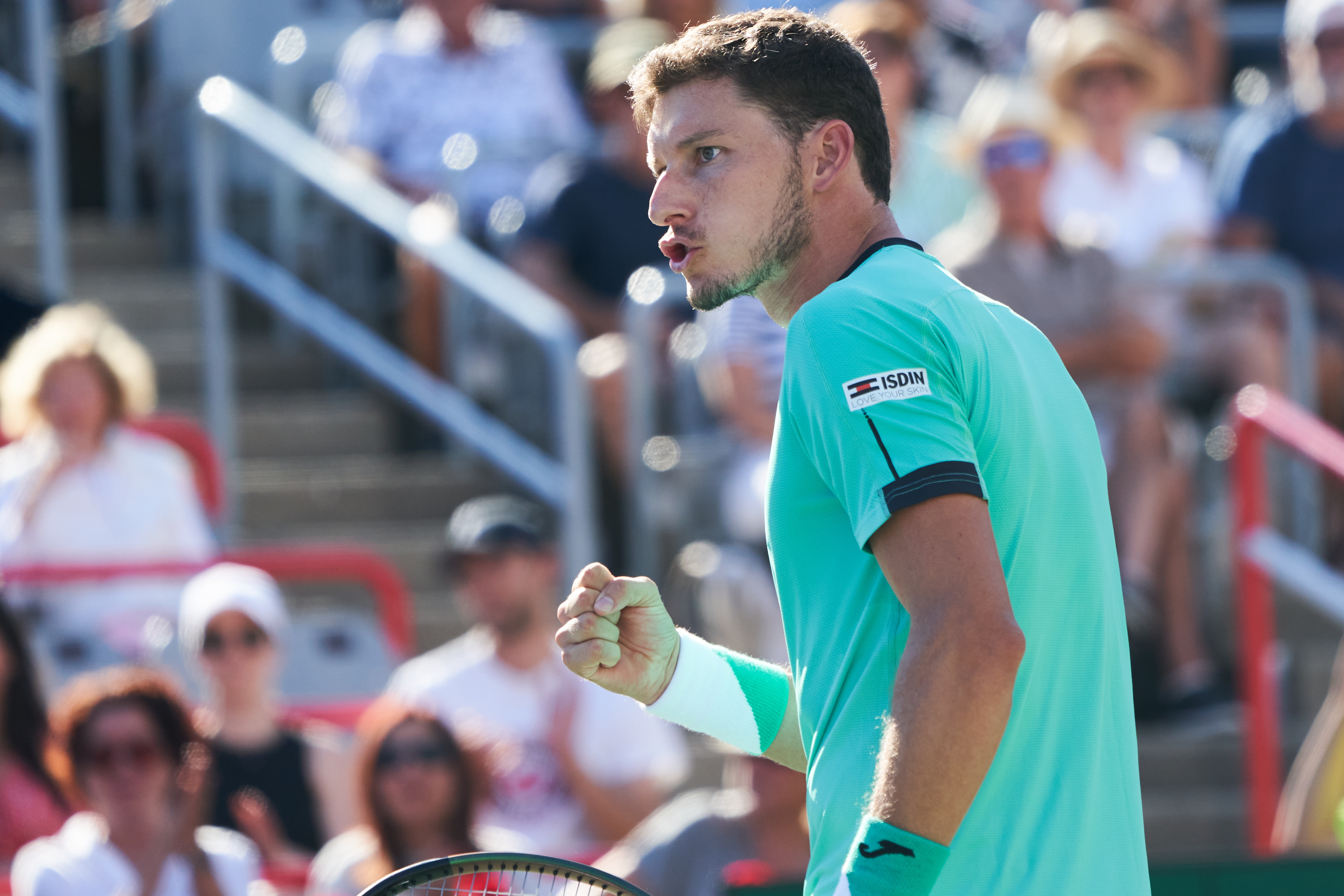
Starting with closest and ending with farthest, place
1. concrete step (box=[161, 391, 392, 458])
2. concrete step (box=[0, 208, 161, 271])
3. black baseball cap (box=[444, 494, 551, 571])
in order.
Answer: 1. black baseball cap (box=[444, 494, 551, 571])
2. concrete step (box=[161, 391, 392, 458])
3. concrete step (box=[0, 208, 161, 271])

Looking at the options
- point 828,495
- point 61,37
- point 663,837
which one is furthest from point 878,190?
point 61,37

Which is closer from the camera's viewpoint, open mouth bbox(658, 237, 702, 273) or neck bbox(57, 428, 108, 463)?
open mouth bbox(658, 237, 702, 273)

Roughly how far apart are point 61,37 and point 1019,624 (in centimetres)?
828

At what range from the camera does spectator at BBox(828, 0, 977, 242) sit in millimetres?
6973

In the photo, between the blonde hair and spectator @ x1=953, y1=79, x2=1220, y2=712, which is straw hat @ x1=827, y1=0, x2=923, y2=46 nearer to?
spectator @ x1=953, y1=79, x2=1220, y2=712

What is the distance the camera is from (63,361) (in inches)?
242

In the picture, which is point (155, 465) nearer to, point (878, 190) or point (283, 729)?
point (283, 729)

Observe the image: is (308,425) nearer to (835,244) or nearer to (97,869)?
(97,869)

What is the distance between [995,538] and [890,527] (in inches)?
4.9

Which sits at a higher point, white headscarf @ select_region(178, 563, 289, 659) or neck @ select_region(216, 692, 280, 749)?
white headscarf @ select_region(178, 563, 289, 659)

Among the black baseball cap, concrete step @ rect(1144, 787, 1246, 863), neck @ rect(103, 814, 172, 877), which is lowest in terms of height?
concrete step @ rect(1144, 787, 1246, 863)

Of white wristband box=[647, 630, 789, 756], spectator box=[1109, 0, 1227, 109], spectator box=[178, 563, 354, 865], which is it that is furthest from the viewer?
spectator box=[1109, 0, 1227, 109]

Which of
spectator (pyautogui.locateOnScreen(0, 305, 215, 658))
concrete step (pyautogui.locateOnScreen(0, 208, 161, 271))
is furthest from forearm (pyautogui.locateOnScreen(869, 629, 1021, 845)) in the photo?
concrete step (pyautogui.locateOnScreen(0, 208, 161, 271))

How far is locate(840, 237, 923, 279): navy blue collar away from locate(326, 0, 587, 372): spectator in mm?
5278
